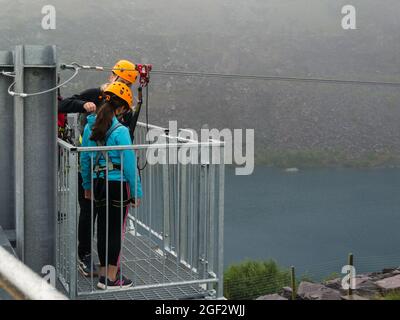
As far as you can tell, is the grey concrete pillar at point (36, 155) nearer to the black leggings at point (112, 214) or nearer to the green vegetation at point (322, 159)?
the black leggings at point (112, 214)

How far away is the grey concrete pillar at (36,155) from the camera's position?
353 centimetres

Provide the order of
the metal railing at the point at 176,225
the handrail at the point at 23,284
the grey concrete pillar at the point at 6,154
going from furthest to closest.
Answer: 1. the grey concrete pillar at the point at 6,154
2. the metal railing at the point at 176,225
3. the handrail at the point at 23,284

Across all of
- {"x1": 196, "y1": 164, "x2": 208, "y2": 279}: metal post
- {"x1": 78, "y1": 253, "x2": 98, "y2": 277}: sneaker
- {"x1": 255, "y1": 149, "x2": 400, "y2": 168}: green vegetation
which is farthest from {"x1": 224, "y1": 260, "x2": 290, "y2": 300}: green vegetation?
{"x1": 255, "y1": 149, "x2": 400, "y2": 168}: green vegetation

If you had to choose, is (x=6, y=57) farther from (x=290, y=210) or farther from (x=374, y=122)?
(x=374, y=122)

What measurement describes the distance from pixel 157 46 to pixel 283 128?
75.1ft

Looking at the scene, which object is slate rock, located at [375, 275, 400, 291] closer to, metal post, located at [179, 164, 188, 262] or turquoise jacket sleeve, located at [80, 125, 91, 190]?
metal post, located at [179, 164, 188, 262]

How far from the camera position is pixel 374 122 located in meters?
97.5

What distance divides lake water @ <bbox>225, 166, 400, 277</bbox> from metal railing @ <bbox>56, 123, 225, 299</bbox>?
1487 inches

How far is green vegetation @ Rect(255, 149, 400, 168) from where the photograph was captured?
80875 mm

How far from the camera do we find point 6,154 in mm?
4555

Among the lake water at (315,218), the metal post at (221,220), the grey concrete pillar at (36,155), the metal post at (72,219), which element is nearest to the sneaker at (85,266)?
the grey concrete pillar at (36,155)

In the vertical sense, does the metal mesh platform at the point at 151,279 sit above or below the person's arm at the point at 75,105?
below

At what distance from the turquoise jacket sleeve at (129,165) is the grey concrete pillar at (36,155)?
1.22ft
